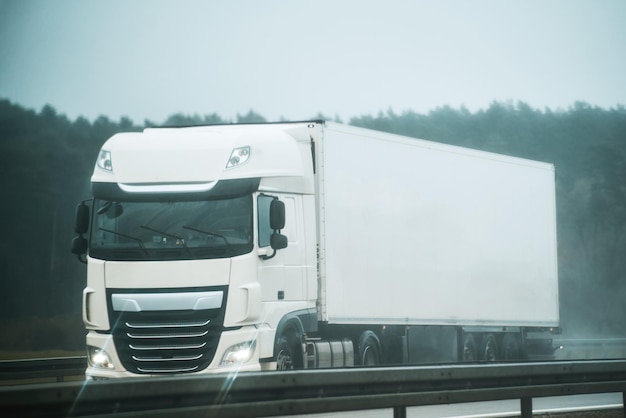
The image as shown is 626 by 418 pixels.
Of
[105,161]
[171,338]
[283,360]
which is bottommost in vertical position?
[283,360]

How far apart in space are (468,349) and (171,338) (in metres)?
9.24

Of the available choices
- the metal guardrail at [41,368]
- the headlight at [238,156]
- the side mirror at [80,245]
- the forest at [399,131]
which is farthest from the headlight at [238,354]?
the forest at [399,131]

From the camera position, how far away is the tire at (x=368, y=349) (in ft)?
58.6

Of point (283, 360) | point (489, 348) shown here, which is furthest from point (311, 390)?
point (489, 348)

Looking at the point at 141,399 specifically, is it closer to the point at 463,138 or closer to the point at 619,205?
the point at 619,205

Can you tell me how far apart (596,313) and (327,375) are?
2676 inches

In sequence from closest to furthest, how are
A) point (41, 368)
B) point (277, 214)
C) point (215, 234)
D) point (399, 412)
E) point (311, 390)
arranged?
point (311, 390)
point (399, 412)
point (215, 234)
point (277, 214)
point (41, 368)

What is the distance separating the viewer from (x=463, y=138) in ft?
325

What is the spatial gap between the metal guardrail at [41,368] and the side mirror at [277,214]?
5.80 meters

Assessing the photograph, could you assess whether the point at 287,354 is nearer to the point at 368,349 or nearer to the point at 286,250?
the point at 286,250

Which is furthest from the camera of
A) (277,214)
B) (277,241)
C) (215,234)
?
(277,241)

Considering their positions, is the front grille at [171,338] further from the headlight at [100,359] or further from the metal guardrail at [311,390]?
the metal guardrail at [311,390]

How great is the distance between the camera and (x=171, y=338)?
13.7 m

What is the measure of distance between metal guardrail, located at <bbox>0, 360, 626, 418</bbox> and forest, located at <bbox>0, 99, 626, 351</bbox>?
133 ft
